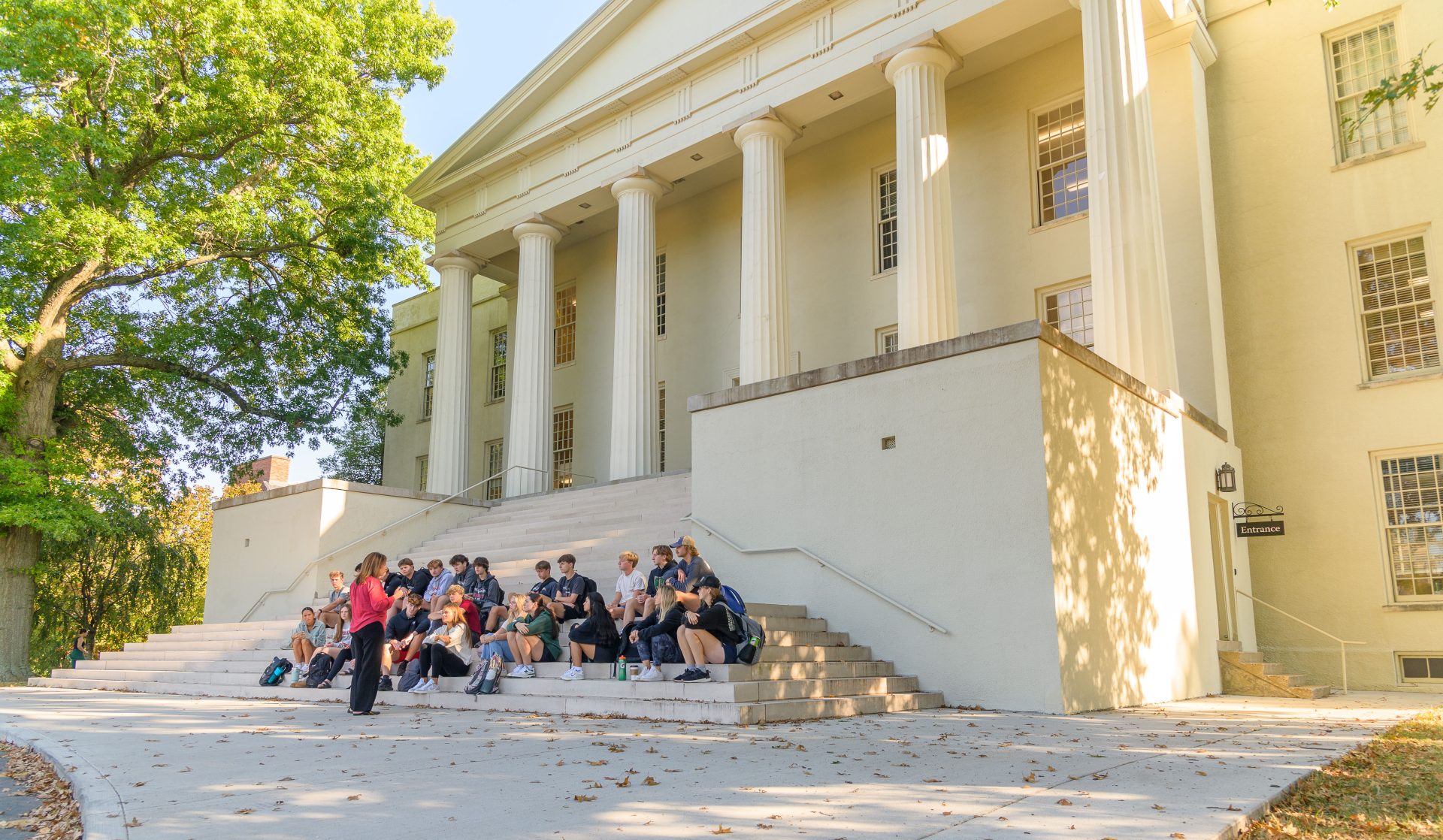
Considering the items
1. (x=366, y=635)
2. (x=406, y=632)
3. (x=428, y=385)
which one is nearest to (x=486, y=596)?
(x=406, y=632)

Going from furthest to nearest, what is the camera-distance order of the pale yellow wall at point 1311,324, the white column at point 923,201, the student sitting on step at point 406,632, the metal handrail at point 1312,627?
the white column at point 923,201
the pale yellow wall at point 1311,324
the metal handrail at point 1312,627
the student sitting on step at point 406,632

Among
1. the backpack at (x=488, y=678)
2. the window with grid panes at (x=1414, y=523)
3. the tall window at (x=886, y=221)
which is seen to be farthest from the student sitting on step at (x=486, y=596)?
the window with grid panes at (x=1414, y=523)

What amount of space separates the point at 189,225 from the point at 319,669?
11.8 m

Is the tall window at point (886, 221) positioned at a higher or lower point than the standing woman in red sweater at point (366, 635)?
higher

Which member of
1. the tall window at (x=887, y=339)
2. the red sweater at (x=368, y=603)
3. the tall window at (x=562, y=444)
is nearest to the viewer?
the red sweater at (x=368, y=603)

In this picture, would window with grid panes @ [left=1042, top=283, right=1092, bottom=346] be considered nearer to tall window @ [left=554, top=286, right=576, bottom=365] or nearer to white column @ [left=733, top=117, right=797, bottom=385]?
white column @ [left=733, top=117, right=797, bottom=385]

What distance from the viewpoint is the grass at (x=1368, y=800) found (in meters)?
5.21

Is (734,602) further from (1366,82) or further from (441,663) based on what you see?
(1366,82)

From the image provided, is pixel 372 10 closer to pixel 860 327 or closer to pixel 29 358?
pixel 29 358

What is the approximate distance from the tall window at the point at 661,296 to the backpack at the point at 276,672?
46.8ft

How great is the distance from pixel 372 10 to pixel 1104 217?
55.0ft

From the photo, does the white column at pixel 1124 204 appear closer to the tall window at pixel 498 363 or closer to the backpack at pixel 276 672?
the backpack at pixel 276 672

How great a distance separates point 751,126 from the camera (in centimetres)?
2120

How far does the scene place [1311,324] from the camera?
57.2 feet
